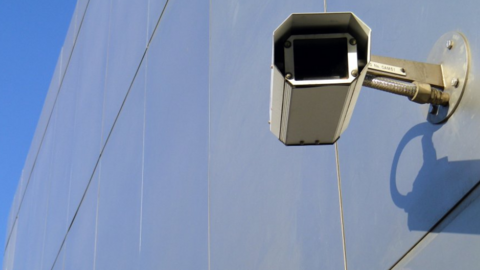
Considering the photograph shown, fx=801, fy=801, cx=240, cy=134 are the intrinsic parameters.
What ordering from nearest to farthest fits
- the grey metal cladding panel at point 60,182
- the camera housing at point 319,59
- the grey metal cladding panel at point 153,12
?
the camera housing at point 319,59, the grey metal cladding panel at point 153,12, the grey metal cladding panel at point 60,182

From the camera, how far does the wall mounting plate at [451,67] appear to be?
2.47 metres

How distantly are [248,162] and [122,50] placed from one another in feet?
17.7

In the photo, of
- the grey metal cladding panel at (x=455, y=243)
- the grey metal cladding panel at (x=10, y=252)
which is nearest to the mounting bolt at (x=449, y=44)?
the grey metal cladding panel at (x=455, y=243)

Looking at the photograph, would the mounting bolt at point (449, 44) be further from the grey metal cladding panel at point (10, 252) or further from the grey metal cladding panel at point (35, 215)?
the grey metal cladding panel at point (10, 252)

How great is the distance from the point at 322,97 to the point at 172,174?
3.95 m

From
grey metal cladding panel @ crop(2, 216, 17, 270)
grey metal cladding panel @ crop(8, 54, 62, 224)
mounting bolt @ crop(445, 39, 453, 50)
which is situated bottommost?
grey metal cladding panel @ crop(2, 216, 17, 270)

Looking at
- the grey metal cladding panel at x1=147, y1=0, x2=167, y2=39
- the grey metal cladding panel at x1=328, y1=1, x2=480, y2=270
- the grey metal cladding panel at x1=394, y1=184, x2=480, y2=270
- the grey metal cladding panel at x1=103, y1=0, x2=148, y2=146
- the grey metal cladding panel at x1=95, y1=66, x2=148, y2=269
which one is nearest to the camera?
the grey metal cladding panel at x1=394, y1=184, x2=480, y2=270

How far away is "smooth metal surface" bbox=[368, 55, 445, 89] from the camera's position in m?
2.45

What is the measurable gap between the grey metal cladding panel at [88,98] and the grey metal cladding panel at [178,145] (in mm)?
3218

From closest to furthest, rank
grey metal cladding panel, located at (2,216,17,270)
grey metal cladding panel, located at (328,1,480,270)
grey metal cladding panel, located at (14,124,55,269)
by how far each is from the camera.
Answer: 1. grey metal cladding panel, located at (328,1,480,270)
2. grey metal cladding panel, located at (14,124,55,269)
3. grey metal cladding panel, located at (2,216,17,270)

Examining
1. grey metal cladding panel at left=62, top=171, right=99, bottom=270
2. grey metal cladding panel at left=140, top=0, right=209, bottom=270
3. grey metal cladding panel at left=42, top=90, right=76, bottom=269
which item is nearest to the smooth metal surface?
grey metal cladding panel at left=140, top=0, right=209, bottom=270

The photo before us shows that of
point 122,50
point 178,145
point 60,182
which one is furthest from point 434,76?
point 60,182

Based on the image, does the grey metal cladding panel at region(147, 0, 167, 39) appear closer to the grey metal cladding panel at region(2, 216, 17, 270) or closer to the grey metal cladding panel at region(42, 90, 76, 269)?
the grey metal cladding panel at region(42, 90, 76, 269)

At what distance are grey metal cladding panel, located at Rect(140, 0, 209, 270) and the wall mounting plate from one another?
2.60 meters
